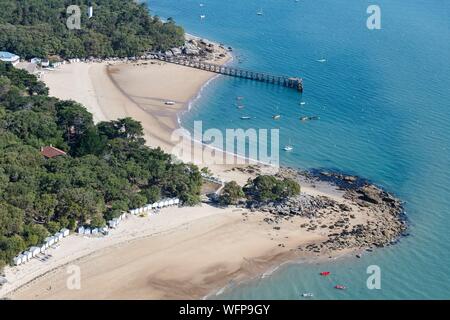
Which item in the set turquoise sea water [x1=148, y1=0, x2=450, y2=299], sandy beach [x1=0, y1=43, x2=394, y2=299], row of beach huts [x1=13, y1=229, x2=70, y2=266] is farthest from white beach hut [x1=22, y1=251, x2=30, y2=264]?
turquoise sea water [x1=148, y1=0, x2=450, y2=299]

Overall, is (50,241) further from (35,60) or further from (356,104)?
(35,60)

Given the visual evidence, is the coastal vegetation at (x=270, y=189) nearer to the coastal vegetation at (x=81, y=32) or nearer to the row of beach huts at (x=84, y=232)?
the row of beach huts at (x=84, y=232)

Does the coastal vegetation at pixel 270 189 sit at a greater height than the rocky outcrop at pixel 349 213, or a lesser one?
greater

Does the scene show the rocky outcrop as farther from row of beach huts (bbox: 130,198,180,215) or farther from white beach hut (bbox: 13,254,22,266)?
white beach hut (bbox: 13,254,22,266)

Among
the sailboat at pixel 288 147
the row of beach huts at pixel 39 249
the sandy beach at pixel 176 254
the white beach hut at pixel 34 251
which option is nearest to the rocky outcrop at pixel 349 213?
the sandy beach at pixel 176 254

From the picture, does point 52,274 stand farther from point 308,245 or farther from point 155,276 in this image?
point 308,245
